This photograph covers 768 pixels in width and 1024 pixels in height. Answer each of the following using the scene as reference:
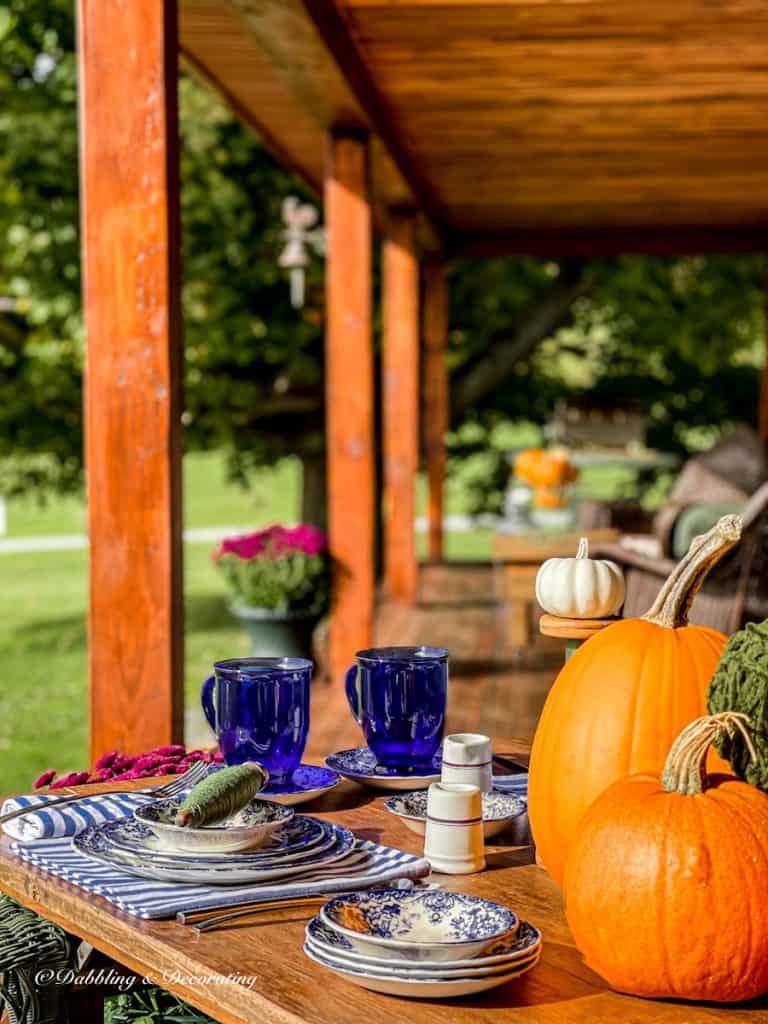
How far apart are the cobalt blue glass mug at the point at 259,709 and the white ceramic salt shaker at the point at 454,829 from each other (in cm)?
24

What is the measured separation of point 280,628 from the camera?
6586mm

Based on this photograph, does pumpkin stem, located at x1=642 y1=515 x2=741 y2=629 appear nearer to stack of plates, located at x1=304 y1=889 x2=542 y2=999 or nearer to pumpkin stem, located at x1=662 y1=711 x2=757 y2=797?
pumpkin stem, located at x1=662 y1=711 x2=757 y2=797

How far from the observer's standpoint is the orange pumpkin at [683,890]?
1.24 meters

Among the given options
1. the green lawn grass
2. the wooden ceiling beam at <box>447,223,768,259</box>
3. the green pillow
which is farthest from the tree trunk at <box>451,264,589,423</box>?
the green pillow

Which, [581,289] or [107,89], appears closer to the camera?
[107,89]

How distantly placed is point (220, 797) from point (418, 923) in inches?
11.2

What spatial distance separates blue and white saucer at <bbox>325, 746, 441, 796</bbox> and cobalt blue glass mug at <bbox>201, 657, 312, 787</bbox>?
0.43ft

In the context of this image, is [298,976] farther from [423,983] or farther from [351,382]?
[351,382]

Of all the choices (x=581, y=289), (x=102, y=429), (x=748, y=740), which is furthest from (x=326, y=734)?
(x=581, y=289)

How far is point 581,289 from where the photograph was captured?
11.2 m

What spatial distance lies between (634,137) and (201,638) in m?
6.39

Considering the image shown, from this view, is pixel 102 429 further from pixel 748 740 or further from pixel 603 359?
pixel 603 359

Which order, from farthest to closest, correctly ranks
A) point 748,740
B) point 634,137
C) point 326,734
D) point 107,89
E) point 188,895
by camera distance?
point 634,137 → point 326,734 → point 107,89 → point 188,895 → point 748,740

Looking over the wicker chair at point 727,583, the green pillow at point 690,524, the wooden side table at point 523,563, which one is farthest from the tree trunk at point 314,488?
the wicker chair at point 727,583
